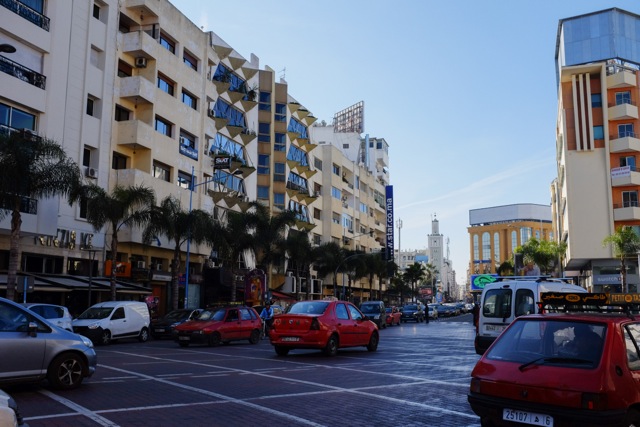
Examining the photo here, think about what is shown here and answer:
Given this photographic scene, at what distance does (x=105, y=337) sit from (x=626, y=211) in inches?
2026

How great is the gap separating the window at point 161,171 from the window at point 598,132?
42624 millimetres

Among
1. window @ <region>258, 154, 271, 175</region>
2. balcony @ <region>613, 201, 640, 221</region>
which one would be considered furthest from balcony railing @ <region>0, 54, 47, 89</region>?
balcony @ <region>613, 201, 640, 221</region>

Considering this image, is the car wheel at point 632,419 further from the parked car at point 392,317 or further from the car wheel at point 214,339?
the parked car at point 392,317

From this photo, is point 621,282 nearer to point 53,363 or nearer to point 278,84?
point 278,84

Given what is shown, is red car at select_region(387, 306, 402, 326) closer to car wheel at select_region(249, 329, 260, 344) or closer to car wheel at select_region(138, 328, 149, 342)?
car wheel at select_region(249, 329, 260, 344)

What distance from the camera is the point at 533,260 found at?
79.6 m

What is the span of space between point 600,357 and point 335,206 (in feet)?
236

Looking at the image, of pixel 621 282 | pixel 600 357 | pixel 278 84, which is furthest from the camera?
pixel 278 84

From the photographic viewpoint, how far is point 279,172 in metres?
62.2

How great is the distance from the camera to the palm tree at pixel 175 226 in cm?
3259

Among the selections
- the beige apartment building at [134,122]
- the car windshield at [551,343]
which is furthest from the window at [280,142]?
the car windshield at [551,343]

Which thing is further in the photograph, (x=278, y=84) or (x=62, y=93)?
(x=278, y=84)

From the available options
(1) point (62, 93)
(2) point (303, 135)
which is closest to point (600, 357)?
(1) point (62, 93)

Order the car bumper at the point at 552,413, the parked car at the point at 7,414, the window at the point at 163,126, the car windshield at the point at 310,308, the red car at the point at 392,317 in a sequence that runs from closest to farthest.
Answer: the parked car at the point at 7,414
the car bumper at the point at 552,413
the car windshield at the point at 310,308
the window at the point at 163,126
the red car at the point at 392,317
